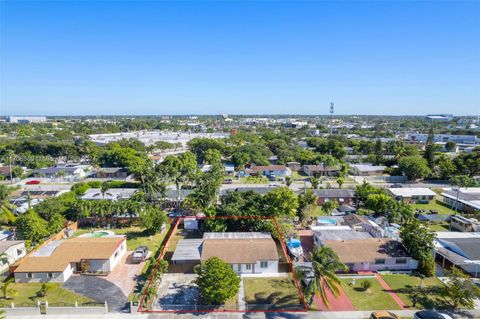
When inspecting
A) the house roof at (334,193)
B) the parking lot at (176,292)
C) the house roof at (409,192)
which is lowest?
the parking lot at (176,292)

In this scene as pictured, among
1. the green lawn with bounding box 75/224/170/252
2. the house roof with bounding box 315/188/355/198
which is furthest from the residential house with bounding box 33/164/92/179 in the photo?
the house roof with bounding box 315/188/355/198

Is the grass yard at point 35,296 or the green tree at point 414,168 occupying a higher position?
the green tree at point 414,168

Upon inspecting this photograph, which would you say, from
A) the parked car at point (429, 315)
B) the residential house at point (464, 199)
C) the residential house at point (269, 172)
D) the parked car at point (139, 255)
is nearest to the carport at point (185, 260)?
the parked car at point (139, 255)

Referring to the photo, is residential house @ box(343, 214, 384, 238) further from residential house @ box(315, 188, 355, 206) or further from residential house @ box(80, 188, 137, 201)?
residential house @ box(80, 188, 137, 201)

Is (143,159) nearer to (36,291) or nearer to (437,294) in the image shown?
(36,291)

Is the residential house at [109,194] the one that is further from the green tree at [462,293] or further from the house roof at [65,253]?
the green tree at [462,293]

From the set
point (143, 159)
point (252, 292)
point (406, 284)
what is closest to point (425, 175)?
point (406, 284)

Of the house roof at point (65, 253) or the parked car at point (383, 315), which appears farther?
the house roof at point (65, 253)

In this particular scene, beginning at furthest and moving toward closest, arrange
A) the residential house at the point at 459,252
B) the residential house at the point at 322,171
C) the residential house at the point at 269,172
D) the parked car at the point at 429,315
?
1. the residential house at the point at 322,171
2. the residential house at the point at 269,172
3. the residential house at the point at 459,252
4. the parked car at the point at 429,315

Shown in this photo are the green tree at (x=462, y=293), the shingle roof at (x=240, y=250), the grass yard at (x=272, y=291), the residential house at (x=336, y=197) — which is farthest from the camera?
the residential house at (x=336, y=197)
